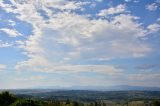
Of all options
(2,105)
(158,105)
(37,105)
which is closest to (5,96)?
(2,105)

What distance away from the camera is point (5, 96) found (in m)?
101

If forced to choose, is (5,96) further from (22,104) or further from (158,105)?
(158,105)

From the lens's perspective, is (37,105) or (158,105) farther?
(158,105)

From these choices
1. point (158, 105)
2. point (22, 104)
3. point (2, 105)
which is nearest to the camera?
point (22, 104)

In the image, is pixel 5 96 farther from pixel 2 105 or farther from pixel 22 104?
pixel 22 104

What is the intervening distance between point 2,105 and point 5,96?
442 cm

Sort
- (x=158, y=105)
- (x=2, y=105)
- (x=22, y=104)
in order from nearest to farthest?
(x=22, y=104) < (x=2, y=105) < (x=158, y=105)

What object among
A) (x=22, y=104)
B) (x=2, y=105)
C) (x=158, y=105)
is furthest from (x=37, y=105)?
(x=158, y=105)

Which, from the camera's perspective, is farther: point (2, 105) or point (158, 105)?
point (158, 105)

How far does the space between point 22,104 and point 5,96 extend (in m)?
22.1

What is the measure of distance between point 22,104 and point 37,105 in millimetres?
5104

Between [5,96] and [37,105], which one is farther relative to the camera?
[5,96]

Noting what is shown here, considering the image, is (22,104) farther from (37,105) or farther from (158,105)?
(158,105)

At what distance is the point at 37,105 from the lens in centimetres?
8494
